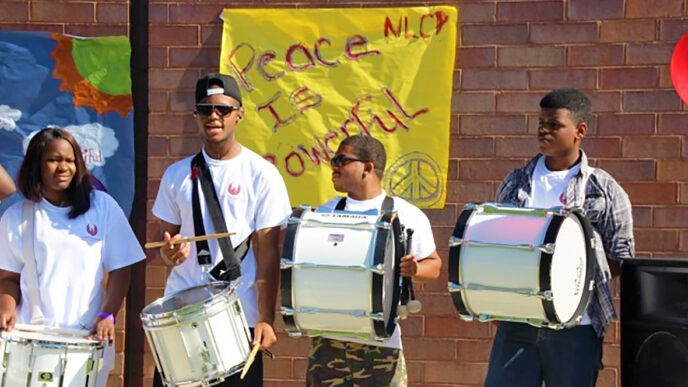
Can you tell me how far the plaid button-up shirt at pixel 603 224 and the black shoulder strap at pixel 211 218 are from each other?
1.55 metres

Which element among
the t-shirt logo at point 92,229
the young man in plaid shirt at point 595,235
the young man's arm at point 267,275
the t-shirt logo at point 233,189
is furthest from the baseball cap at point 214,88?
the young man in plaid shirt at point 595,235

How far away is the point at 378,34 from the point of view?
6652mm

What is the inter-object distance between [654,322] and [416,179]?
2.09 m

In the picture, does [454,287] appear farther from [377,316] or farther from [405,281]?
[377,316]

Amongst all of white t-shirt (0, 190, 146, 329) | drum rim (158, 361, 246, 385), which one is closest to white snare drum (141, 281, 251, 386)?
drum rim (158, 361, 246, 385)

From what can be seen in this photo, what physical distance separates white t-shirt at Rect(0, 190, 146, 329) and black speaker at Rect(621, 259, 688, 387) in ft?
7.58

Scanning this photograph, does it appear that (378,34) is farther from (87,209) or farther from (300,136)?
(87,209)

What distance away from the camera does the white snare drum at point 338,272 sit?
470cm

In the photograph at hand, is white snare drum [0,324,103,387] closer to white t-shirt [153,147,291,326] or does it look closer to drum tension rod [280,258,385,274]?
white t-shirt [153,147,291,326]

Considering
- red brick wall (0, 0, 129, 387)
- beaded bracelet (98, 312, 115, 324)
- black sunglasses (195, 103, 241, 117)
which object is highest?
red brick wall (0, 0, 129, 387)

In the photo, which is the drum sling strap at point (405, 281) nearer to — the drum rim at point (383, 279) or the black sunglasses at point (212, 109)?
the drum rim at point (383, 279)

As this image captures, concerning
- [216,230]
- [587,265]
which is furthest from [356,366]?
[587,265]

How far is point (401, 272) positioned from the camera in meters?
4.95

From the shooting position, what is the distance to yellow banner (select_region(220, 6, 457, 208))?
260 inches
